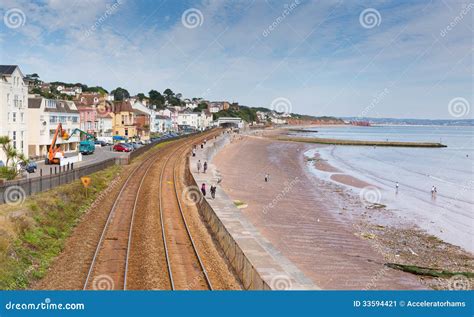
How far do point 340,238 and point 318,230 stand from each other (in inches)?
75.5

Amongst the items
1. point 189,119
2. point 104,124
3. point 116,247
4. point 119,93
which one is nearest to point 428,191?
point 116,247

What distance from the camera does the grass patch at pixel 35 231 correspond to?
1505 centimetres

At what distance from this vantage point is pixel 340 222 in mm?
30125

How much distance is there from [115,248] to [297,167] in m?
49.4

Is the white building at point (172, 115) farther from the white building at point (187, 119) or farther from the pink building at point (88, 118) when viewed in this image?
the pink building at point (88, 118)

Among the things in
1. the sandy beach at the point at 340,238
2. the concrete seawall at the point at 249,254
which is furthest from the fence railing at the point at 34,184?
the sandy beach at the point at 340,238

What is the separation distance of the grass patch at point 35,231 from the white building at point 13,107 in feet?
51.3

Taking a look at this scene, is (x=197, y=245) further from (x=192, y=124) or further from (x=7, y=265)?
(x=192, y=124)

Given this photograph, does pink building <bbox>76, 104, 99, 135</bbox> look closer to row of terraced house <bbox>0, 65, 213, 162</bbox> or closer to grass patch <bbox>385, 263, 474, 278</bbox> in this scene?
row of terraced house <bbox>0, 65, 213, 162</bbox>

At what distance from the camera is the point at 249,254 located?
1620 centimetres

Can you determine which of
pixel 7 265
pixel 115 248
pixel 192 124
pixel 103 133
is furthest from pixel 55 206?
pixel 192 124

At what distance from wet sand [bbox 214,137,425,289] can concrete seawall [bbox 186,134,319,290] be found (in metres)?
2.70

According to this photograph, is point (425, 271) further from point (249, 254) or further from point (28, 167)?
point (28, 167)

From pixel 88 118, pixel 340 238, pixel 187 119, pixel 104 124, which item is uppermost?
pixel 187 119
